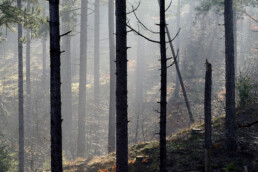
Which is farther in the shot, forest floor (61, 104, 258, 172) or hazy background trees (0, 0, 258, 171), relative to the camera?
hazy background trees (0, 0, 258, 171)

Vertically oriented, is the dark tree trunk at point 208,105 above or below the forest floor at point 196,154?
above

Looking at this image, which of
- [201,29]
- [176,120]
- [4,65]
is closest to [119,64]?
[176,120]

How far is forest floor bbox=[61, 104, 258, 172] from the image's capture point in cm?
820

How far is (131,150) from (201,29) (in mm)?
25753

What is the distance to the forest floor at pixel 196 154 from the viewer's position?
8.20 m

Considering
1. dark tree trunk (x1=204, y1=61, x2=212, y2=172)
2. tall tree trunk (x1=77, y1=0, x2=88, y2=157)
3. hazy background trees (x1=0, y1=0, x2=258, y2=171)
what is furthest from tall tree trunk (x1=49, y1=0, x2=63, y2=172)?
tall tree trunk (x1=77, y1=0, x2=88, y2=157)

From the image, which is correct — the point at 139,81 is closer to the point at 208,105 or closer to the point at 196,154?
the point at 196,154

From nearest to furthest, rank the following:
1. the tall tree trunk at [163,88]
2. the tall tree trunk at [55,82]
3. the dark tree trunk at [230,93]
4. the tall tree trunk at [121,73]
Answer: the tall tree trunk at [55,82], the tall tree trunk at [163,88], the tall tree trunk at [121,73], the dark tree trunk at [230,93]

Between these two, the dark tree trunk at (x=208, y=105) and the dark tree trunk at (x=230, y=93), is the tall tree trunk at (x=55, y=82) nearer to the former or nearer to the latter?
the dark tree trunk at (x=208, y=105)

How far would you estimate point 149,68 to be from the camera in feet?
108

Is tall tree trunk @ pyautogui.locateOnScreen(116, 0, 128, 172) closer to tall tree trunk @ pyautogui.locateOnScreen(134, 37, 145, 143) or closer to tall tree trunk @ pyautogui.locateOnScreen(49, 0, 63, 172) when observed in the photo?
tall tree trunk @ pyautogui.locateOnScreen(49, 0, 63, 172)

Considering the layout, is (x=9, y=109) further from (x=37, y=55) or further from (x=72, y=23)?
(x=37, y=55)

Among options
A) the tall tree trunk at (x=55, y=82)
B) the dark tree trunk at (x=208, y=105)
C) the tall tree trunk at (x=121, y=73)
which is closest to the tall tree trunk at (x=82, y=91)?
the tall tree trunk at (x=121, y=73)

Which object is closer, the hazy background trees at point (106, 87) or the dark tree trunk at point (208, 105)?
the dark tree trunk at point (208, 105)
